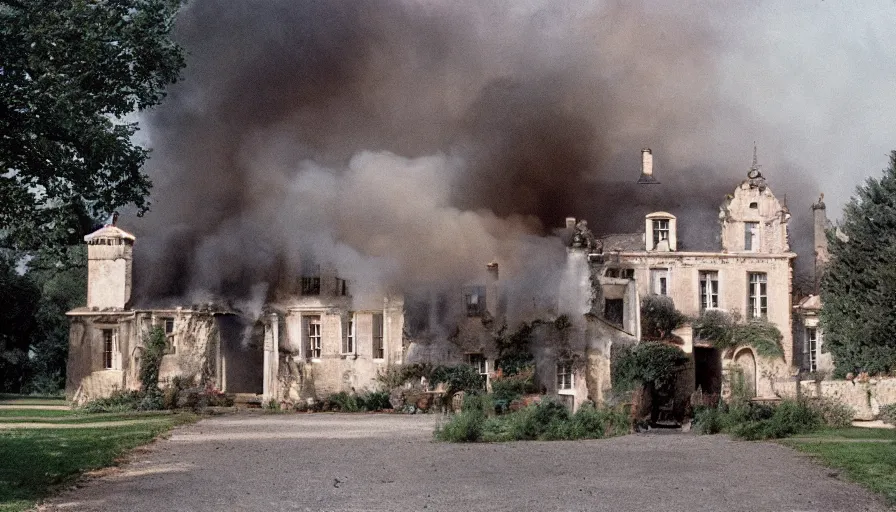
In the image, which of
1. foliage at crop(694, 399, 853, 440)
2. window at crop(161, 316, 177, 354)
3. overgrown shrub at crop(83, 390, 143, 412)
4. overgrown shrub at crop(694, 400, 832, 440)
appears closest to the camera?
overgrown shrub at crop(694, 400, 832, 440)

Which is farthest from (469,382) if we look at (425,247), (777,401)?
(777,401)

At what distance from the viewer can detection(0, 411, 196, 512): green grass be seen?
63.6 ft

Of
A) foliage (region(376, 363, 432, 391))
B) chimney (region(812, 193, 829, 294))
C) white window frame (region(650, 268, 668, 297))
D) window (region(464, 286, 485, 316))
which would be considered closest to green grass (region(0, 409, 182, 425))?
foliage (region(376, 363, 432, 391))

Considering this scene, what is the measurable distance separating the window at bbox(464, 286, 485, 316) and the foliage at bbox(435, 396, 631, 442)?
244 centimetres

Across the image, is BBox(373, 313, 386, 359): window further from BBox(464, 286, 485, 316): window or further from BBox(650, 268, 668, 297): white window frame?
BBox(650, 268, 668, 297): white window frame

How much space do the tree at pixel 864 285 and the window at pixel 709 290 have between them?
5192 mm

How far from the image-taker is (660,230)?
119 feet

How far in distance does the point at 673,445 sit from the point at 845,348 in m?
13.8

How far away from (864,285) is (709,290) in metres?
6.36

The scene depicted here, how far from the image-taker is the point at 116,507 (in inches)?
664

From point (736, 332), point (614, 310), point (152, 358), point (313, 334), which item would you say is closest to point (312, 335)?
point (313, 334)

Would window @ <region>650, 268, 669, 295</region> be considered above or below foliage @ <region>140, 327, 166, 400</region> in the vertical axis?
above

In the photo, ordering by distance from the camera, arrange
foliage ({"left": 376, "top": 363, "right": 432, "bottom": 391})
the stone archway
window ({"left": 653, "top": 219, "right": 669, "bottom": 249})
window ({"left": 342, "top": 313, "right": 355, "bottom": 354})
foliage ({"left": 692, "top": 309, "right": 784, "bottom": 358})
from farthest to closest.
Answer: window ({"left": 653, "top": 219, "right": 669, "bottom": 249}) → the stone archway → foliage ({"left": 692, "top": 309, "right": 784, "bottom": 358}) → window ({"left": 342, "top": 313, "right": 355, "bottom": 354}) → foliage ({"left": 376, "top": 363, "right": 432, "bottom": 391})

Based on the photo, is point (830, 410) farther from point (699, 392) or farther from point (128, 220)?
point (128, 220)
